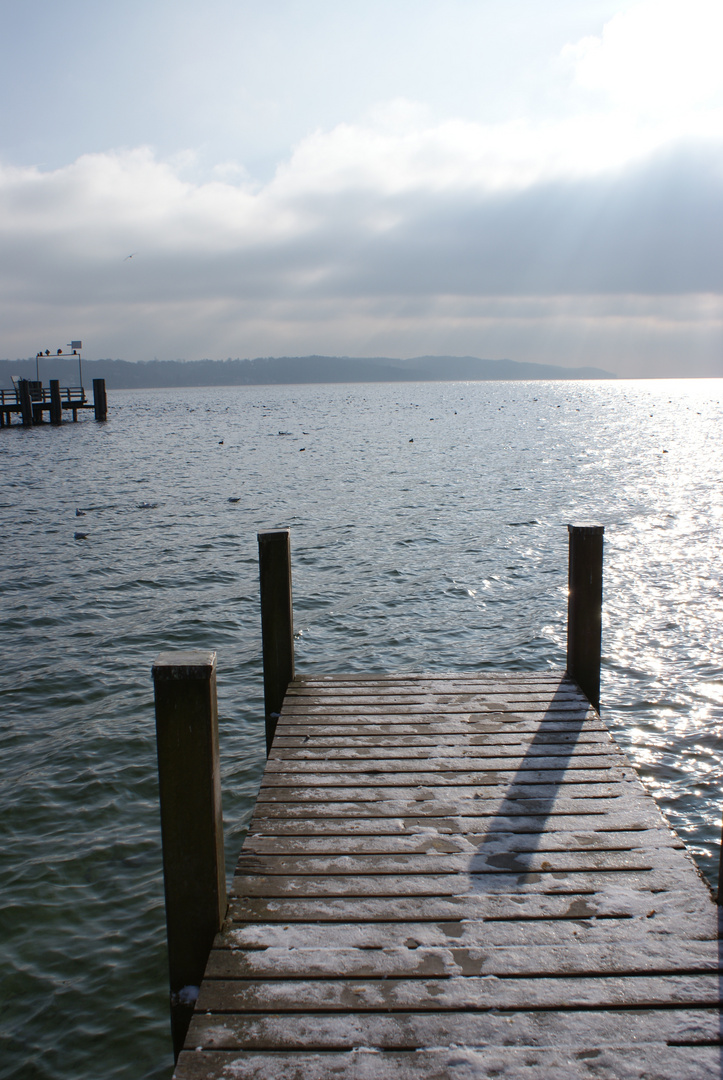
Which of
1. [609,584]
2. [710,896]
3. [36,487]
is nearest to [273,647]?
[710,896]

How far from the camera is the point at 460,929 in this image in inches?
130

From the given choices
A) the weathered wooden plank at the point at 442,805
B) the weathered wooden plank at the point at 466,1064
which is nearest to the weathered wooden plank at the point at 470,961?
the weathered wooden plank at the point at 466,1064

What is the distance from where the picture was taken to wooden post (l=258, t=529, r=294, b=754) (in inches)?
243

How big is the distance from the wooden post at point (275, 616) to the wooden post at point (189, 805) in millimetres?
2700

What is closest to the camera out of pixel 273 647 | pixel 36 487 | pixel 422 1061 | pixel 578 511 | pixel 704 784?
pixel 422 1061

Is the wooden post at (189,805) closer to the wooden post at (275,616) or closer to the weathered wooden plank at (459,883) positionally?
the weathered wooden plank at (459,883)

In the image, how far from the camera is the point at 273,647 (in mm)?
6348

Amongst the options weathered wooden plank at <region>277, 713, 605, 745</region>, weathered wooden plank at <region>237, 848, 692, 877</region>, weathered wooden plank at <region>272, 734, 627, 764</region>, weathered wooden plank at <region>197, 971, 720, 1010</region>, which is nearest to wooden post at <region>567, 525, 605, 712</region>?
weathered wooden plank at <region>277, 713, 605, 745</region>

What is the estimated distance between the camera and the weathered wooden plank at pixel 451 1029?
2.74m

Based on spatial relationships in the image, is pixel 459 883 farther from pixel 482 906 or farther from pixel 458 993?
pixel 458 993

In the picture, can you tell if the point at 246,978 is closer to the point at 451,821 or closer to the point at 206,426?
the point at 451,821

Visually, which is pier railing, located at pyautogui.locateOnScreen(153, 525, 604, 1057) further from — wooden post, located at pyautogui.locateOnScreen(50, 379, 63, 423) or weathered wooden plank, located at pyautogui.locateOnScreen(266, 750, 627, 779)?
wooden post, located at pyautogui.locateOnScreen(50, 379, 63, 423)

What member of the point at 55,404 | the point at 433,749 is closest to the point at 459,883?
the point at 433,749

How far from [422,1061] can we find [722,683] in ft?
27.8
